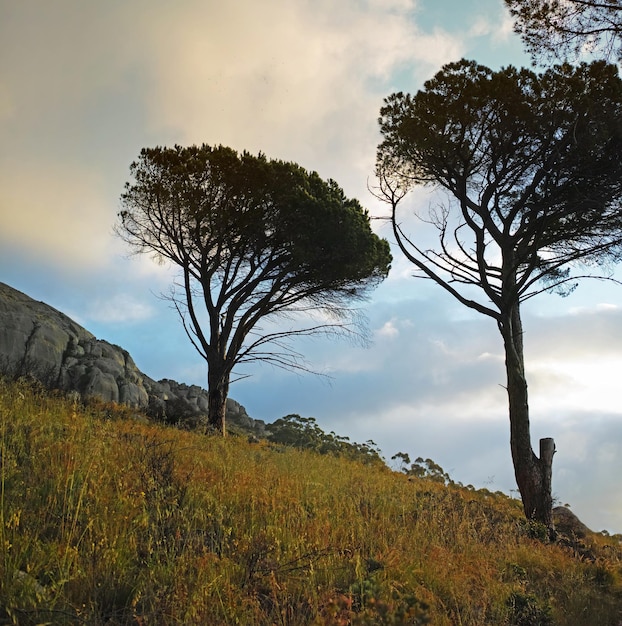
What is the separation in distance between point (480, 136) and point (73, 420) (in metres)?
10.5

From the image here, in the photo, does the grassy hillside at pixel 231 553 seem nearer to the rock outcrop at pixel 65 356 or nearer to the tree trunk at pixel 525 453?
the tree trunk at pixel 525 453

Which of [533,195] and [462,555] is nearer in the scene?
[462,555]

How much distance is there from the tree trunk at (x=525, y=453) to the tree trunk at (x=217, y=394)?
9.33 m

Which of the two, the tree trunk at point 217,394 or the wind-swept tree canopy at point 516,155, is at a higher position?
the wind-swept tree canopy at point 516,155

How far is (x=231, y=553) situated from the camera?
4.38 m

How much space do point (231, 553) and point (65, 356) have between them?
2066 cm

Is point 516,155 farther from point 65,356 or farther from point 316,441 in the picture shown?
point 65,356

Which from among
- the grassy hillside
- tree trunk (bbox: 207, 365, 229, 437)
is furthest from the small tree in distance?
the grassy hillside

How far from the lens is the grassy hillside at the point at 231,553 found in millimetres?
3381

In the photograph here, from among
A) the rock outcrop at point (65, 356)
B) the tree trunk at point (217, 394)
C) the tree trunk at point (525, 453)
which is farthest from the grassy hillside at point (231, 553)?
the rock outcrop at point (65, 356)

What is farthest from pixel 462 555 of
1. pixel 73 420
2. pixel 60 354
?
pixel 60 354

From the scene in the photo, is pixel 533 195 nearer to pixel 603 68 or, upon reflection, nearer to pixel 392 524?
pixel 603 68

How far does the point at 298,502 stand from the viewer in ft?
20.0

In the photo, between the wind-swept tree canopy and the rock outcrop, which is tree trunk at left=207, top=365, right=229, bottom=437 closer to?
the rock outcrop
